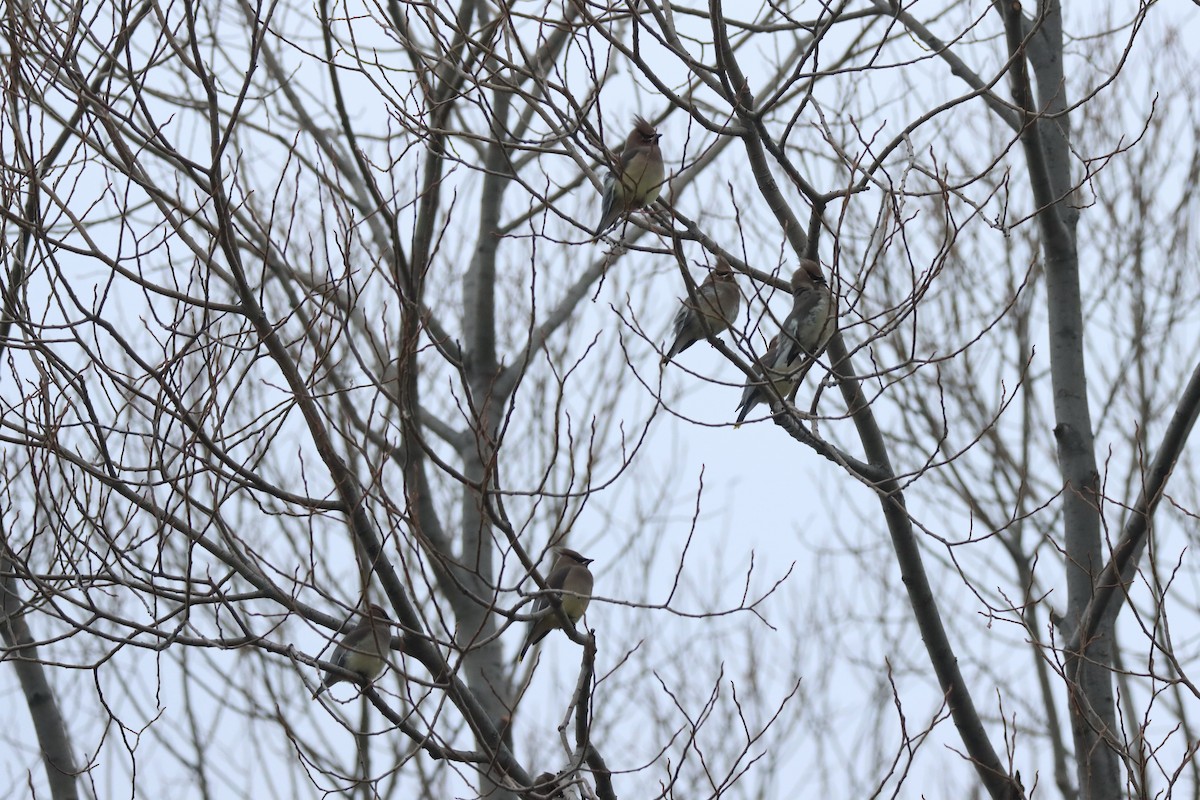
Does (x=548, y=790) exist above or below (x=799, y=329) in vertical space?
below

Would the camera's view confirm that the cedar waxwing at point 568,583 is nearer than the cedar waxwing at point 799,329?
No

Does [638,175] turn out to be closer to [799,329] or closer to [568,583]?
[799,329]

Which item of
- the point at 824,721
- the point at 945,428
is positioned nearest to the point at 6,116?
the point at 945,428

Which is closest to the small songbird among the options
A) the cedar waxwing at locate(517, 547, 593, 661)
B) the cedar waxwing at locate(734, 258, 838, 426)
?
the cedar waxwing at locate(517, 547, 593, 661)

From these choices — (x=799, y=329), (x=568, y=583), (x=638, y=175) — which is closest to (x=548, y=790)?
(x=568, y=583)

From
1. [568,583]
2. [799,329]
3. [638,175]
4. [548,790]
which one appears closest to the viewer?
[548,790]

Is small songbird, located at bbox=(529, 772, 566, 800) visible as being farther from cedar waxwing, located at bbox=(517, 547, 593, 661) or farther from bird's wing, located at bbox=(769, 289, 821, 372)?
bird's wing, located at bbox=(769, 289, 821, 372)

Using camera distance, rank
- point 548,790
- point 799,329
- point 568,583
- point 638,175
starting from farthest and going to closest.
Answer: point 568,583, point 799,329, point 638,175, point 548,790

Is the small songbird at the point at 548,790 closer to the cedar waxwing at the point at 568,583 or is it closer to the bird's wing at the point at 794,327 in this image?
the cedar waxwing at the point at 568,583

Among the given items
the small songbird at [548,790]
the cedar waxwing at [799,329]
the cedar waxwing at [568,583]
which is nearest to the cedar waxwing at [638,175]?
the cedar waxwing at [799,329]

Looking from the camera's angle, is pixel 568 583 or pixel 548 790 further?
pixel 568 583

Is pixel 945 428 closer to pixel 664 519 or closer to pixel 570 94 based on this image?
pixel 570 94

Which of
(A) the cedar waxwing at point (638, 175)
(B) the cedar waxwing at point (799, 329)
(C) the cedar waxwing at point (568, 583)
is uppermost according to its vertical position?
(A) the cedar waxwing at point (638, 175)

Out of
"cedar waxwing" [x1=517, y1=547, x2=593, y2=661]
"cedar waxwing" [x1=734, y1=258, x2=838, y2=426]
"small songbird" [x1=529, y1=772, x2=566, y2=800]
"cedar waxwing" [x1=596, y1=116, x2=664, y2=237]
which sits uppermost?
"cedar waxwing" [x1=596, y1=116, x2=664, y2=237]
